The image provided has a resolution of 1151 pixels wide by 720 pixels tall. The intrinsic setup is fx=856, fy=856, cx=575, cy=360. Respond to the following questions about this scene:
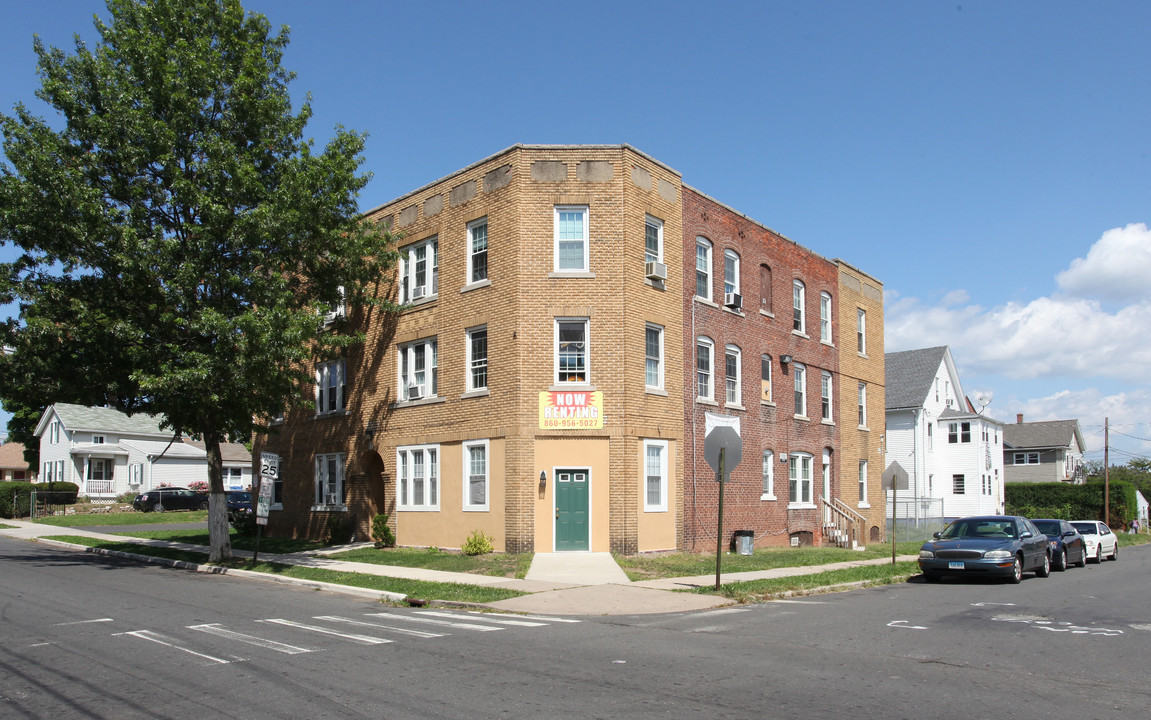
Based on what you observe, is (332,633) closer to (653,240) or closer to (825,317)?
(653,240)

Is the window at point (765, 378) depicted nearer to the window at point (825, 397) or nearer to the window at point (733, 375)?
the window at point (733, 375)

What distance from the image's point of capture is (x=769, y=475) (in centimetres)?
2842

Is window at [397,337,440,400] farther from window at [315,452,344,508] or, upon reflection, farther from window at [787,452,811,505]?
window at [787,452,811,505]

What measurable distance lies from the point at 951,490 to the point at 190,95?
150ft

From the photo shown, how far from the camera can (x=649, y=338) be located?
23.5 metres

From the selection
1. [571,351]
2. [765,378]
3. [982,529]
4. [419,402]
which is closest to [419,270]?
[419,402]

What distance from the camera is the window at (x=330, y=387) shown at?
28.8 m

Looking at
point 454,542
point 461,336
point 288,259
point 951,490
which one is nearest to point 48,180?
point 288,259

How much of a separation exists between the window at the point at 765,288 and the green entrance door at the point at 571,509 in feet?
34.0

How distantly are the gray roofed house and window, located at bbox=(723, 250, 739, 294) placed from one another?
2023 inches

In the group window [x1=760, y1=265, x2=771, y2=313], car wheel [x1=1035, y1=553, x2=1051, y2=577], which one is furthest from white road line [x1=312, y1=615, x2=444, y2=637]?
window [x1=760, y1=265, x2=771, y2=313]

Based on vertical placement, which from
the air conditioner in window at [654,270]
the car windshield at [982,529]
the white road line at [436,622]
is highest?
the air conditioner in window at [654,270]

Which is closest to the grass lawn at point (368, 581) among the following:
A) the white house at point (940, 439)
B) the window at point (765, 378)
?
the window at point (765, 378)

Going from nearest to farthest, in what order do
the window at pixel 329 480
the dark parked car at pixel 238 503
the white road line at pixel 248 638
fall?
the white road line at pixel 248 638
the window at pixel 329 480
the dark parked car at pixel 238 503
